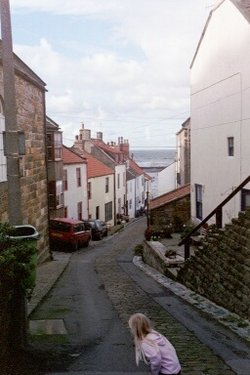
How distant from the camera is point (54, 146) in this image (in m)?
31.1

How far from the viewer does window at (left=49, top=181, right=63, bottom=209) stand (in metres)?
31.8

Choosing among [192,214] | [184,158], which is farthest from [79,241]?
[184,158]

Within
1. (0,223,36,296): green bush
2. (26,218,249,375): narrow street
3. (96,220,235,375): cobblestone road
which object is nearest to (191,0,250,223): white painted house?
(96,220,235,375): cobblestone road

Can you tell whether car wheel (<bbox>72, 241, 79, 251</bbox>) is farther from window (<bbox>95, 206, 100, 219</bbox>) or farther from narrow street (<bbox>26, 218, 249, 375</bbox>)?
window (<bbox>95, 206, 100, 219</bbox>)

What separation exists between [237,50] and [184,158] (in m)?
29.8

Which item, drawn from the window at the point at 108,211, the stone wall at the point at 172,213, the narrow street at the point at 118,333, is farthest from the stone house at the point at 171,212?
the window at the point at 108,211

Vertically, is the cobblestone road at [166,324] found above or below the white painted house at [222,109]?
below

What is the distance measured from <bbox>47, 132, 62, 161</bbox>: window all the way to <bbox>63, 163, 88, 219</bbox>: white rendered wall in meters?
5.75

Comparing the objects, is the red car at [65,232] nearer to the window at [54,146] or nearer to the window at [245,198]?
the window at [54,146]

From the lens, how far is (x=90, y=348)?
6.91 m

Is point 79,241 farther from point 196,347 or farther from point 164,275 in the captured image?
point 196,347

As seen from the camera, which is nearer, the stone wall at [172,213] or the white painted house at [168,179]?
the stone wall at [172,213]

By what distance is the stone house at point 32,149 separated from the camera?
53.0 ft

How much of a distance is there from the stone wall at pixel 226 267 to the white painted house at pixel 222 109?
21.7ft
